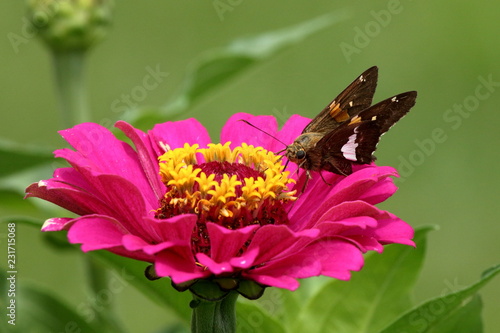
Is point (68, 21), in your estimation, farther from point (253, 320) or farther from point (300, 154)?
point (253, 320)

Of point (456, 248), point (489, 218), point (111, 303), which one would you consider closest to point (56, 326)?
point (111, 303)

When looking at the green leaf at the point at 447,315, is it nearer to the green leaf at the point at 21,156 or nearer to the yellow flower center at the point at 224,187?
the yellow flower center at the point at 224,187

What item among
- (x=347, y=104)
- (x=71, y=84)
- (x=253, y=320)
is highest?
(x=71, y=84)

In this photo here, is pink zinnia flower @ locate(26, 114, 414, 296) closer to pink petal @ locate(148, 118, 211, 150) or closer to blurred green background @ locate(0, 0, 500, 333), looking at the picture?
pink petal @ locate(148, 118, 211, 150)

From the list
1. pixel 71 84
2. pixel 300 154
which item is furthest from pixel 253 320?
pixel 71 84

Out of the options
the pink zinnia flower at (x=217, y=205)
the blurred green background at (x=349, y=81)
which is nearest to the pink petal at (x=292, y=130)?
the pink zinnia flower at (x=217, y=205)

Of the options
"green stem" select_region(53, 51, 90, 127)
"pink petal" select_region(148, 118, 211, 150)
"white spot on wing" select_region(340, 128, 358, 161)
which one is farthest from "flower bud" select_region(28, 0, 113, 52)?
"white spot on wing" select_region(340, 128, 358, 161)
